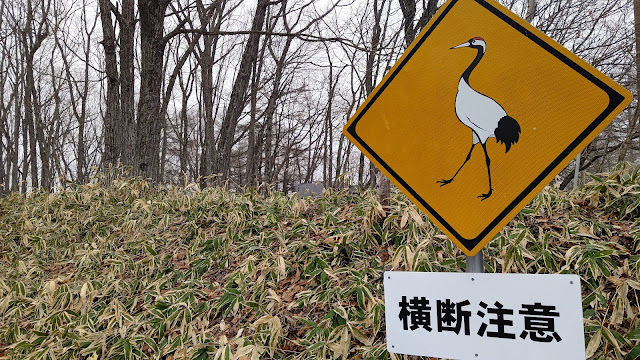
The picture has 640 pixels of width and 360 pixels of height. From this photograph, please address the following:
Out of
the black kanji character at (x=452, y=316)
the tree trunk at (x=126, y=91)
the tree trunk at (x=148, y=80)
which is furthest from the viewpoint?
the tree trunk at (x=126, y=91)

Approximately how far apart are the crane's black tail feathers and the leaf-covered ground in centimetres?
146

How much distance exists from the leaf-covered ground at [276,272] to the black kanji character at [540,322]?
3.72 feet

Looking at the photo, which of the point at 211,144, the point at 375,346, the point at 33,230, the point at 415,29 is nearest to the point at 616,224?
the point at 375,346

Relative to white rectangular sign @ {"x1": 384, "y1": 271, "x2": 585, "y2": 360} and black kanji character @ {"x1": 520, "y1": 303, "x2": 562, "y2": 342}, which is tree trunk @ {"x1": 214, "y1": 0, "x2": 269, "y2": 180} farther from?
black kanji character @ {"x1": 520, "y1": 303, "x2": 562, "y2": 342}

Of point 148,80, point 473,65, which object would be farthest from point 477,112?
point 148,80

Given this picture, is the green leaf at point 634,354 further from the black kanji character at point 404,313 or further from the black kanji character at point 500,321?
the black kanji character at point 404,313

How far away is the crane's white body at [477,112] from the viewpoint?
1.35 m

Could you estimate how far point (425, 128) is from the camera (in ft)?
4.93

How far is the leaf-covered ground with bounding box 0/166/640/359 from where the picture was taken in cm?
257

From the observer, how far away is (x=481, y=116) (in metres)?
1.37

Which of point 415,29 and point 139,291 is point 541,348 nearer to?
point 139,291

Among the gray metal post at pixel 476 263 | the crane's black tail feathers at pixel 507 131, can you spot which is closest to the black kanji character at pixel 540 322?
the gray metal post at pixel 476 263

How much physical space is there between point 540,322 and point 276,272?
7.52 feet

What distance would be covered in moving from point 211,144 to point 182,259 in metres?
7.19
